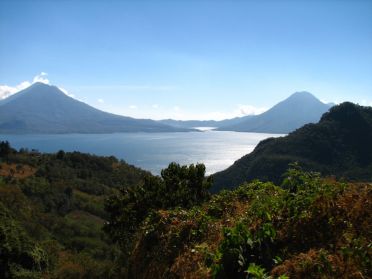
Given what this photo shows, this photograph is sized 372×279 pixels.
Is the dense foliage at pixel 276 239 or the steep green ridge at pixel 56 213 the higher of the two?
the dense foliage at pixel 276 239

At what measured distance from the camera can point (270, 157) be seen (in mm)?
95625

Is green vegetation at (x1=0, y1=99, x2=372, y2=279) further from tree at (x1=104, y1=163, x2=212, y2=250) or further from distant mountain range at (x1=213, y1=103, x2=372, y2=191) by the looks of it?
distant mountain range at (x1=213, y1=103, x2=372, y2=191)

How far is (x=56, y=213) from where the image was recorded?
6494 cm

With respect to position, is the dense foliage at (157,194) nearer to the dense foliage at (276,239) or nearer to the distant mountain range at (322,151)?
the dense foliage at (276,239)

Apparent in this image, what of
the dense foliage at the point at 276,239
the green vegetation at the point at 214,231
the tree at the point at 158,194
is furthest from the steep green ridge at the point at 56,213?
the dense foliage at the point at 276,239

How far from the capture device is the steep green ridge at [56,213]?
19688 millimetres

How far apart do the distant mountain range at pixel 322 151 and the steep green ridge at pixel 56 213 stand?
2895 cm

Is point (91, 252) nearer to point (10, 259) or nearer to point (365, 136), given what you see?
point (10, 259)

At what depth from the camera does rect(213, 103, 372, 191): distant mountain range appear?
92.2 meters

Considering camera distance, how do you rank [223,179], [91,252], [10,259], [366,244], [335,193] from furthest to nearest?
[223,179], [91,252], [10,259], [335,193], [366,244]

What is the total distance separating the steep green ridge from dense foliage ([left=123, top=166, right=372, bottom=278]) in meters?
A: 11.3

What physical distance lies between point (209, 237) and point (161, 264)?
2.90 ft

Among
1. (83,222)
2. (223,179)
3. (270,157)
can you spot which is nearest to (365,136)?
(270,157)

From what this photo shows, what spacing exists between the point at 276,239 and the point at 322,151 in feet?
349
